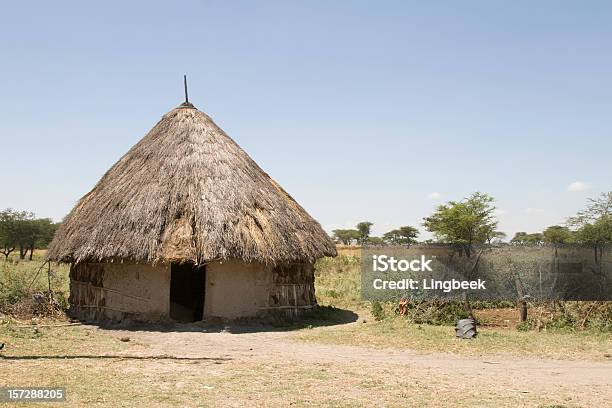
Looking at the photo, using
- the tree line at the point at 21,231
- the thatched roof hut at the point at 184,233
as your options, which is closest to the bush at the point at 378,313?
the thatched roof hut at the point at 184,233

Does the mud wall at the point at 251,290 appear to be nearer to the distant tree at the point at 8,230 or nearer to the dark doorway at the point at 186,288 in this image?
the dark doorway at the point at 186,288

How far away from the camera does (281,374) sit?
830 centimetres

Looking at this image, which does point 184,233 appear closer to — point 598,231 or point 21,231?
point 598,231

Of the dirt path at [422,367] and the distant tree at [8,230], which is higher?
the distant tree at [8,230]

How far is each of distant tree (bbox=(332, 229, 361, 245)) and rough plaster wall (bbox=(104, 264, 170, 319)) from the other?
2123 inches

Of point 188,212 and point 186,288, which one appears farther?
point 186,288

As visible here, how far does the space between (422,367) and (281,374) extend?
7.01 feet

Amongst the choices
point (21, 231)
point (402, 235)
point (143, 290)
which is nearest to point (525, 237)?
point (402, 235)

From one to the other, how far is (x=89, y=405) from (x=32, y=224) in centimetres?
3877

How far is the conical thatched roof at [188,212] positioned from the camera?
41.5 feet

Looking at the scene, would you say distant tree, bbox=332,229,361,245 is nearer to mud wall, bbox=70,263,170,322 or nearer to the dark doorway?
the dark doorway

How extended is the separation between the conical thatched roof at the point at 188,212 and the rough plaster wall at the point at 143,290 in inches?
23.1

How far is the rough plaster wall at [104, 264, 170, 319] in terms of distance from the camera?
43.1 feet

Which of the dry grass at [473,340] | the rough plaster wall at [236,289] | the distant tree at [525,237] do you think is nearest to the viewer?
the dry grass at [473,340]
